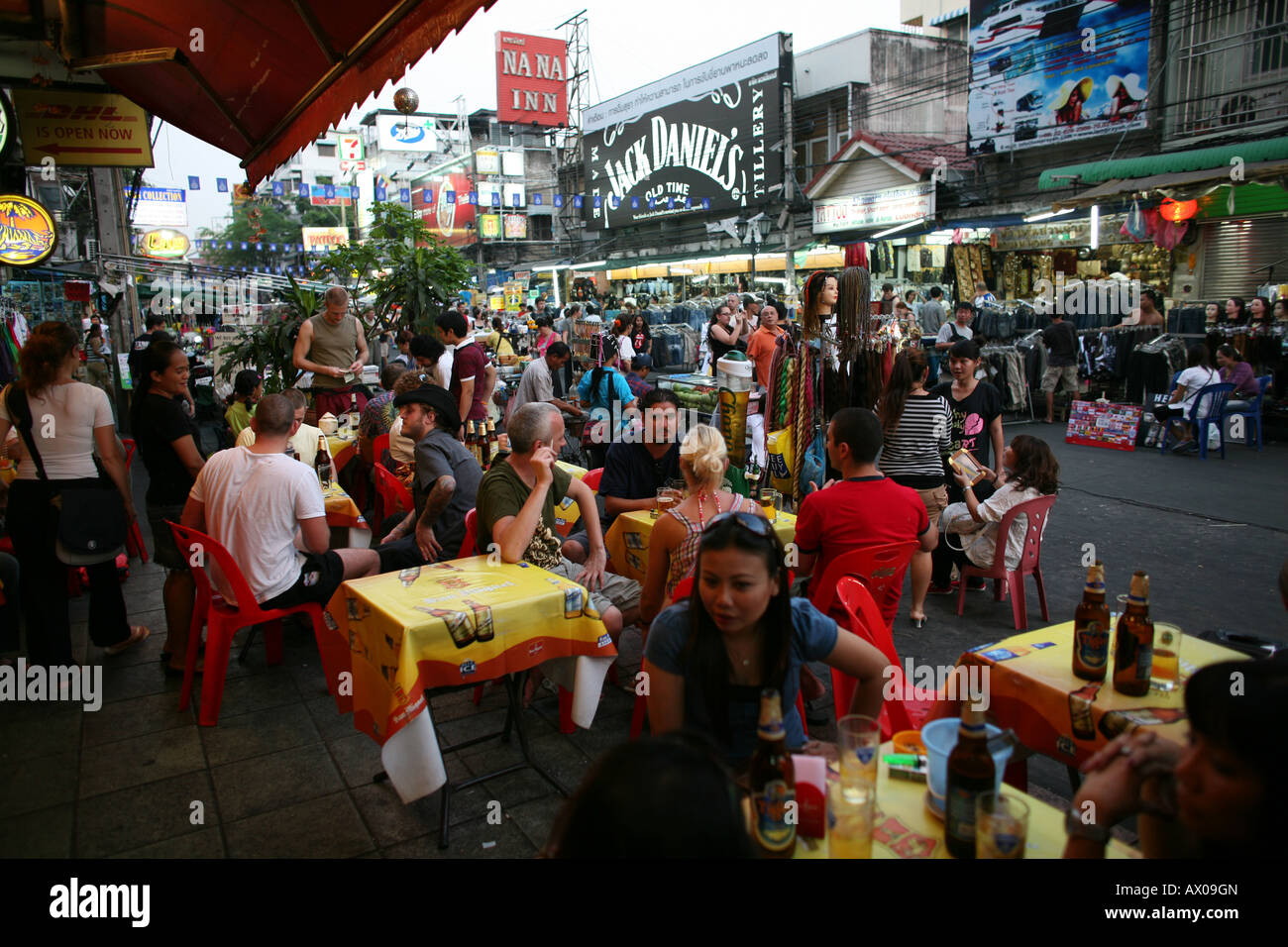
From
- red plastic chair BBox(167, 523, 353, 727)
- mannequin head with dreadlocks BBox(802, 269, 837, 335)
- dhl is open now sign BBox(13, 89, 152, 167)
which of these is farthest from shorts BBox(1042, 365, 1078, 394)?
dhl is open now sign BBox(13, 89, 152, 167)

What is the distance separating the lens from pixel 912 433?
5332mm

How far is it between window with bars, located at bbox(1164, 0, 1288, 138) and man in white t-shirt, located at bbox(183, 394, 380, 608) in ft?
48.0

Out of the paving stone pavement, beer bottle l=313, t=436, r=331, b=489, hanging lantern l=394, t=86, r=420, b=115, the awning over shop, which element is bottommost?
the paving stone pavement

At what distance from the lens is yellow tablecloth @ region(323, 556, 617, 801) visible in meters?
2.96

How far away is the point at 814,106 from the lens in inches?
941

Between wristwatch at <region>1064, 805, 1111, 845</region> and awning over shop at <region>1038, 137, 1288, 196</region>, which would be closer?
wristwatch at <region>1064, 805, 1111, 845</region>

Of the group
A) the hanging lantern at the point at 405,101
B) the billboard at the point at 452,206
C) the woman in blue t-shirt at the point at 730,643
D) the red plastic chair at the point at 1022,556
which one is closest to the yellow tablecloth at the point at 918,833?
the woman in blue t-shirt at the point at 730,643

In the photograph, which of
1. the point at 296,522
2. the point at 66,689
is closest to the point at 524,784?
the point at 296,522

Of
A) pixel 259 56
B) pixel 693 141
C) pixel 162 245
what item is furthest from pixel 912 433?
pixel 162 245

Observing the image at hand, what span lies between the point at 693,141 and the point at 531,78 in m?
17.3

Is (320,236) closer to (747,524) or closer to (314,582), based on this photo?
(314,582)

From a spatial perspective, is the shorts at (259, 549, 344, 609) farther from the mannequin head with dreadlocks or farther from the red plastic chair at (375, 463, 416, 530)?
the mannequin head with dreadlocks

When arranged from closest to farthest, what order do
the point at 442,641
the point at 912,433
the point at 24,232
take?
1. the point at 442,641
2. the point at 912,433
3. the point at 24,232
